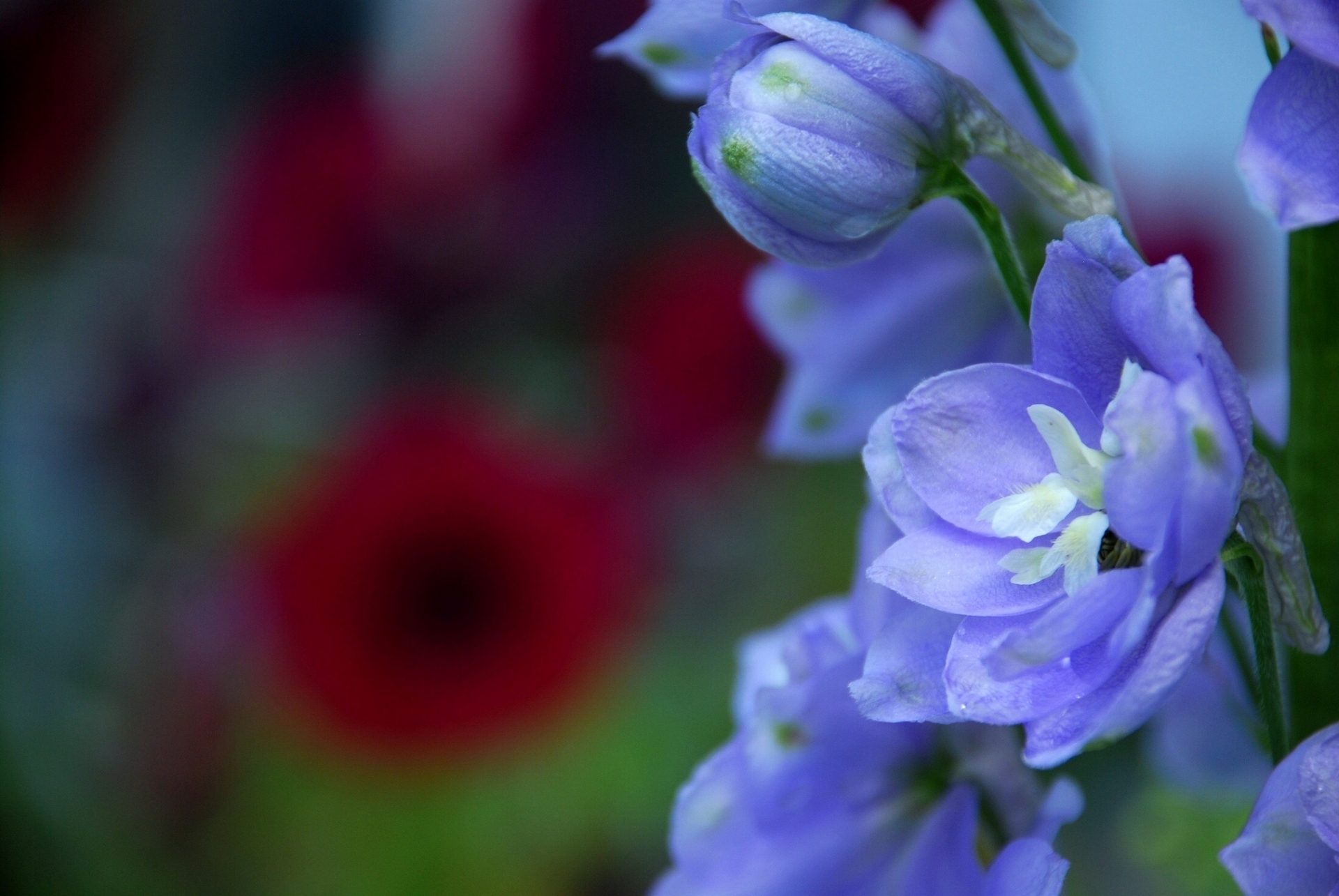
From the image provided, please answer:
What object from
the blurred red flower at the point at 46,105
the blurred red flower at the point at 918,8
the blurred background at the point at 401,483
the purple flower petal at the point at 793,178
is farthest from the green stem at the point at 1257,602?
the blurred red flower at the point at 46,105

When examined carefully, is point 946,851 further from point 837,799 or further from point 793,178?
point 793,178

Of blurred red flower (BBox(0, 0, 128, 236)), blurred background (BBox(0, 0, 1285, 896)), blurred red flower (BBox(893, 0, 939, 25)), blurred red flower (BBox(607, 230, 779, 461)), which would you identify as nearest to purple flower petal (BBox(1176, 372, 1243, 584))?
blurred background (BBox(0, 0, 1285, 896))

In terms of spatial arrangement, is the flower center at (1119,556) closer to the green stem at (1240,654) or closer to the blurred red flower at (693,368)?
the green stem at (1240,654)

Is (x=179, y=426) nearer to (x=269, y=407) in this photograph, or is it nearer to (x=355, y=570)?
(x=269, y=407)

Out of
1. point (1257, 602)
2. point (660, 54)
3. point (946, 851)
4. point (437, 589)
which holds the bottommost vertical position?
point (437, 589)

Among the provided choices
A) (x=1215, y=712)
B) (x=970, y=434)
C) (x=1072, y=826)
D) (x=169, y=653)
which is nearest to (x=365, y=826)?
(x=169, y=653)

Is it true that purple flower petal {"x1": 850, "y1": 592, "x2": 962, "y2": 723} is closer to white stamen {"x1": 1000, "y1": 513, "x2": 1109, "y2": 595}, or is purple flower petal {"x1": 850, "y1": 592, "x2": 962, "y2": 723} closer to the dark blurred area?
white stamen {"x1": 1000, "y1": 513, "x2": 1109, "y2": 595}

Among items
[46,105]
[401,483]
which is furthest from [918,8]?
[46,105]
